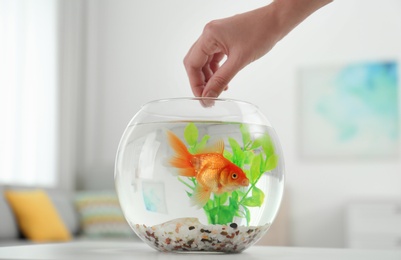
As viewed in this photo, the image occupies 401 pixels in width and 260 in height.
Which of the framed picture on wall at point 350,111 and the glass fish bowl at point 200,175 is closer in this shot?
the glass fish bowl at point 200,175

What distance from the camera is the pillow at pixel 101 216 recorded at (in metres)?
4.12

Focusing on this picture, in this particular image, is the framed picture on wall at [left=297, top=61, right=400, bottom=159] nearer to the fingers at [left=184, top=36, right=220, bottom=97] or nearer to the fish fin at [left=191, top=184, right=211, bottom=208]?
the fingers at [left=184, top=36, right=220, bottom=97]

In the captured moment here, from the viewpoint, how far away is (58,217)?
12.8 feet

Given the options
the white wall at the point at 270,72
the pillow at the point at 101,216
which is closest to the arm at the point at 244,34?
the pillow at the point at 101,216

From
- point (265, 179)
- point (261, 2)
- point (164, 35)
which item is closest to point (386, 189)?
point (261, 2)

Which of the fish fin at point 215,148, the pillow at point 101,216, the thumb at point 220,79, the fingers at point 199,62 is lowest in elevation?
the pillow at point 101,216

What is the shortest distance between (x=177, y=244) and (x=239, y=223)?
9cm

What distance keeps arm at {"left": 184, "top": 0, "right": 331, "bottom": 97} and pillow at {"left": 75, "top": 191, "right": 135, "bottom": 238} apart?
3.21 m

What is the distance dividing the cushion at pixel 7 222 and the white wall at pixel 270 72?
1.33m

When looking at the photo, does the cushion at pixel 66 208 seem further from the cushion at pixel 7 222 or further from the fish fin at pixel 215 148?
the fish fin at pixel 215 148

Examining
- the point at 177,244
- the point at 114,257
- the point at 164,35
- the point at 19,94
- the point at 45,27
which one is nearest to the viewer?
the point at 114,257

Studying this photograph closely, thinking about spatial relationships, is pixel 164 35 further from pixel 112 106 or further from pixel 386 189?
pixel 386 189

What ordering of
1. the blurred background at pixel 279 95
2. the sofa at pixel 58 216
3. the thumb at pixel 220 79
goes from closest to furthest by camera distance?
the thumb at pixel 220 79, the sofa at pixel 58 216, the blurred background at pixel 279 95

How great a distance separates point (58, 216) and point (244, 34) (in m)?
3.25
